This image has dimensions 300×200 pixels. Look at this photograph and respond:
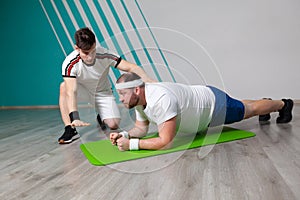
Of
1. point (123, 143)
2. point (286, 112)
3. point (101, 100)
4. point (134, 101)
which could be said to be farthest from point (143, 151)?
point (286, 112)

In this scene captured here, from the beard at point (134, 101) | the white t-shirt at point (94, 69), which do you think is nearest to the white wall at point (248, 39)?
the white t-shirt at point (94, 69)

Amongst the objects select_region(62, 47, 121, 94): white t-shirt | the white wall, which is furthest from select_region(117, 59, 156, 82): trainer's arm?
the white wall

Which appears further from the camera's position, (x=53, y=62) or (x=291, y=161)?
(x=53, y=62)

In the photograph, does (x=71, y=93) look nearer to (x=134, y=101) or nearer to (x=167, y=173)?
(x=134, y=101)

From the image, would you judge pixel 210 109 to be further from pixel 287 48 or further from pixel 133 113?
pixel 287 48

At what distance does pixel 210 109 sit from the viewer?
77.3 inches

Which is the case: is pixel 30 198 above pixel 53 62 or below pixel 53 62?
below

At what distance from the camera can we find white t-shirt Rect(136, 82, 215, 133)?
1629 mm

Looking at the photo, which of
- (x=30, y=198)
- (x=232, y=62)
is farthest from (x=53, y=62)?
(x=30, y=198)

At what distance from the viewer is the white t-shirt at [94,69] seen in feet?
7.06

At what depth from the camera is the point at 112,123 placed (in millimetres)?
2203

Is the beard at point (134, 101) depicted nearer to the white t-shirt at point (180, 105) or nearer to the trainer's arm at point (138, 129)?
the white t-shirt at point (180, 105)

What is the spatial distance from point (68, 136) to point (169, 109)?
3.03ft

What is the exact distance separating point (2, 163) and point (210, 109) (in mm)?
1291
